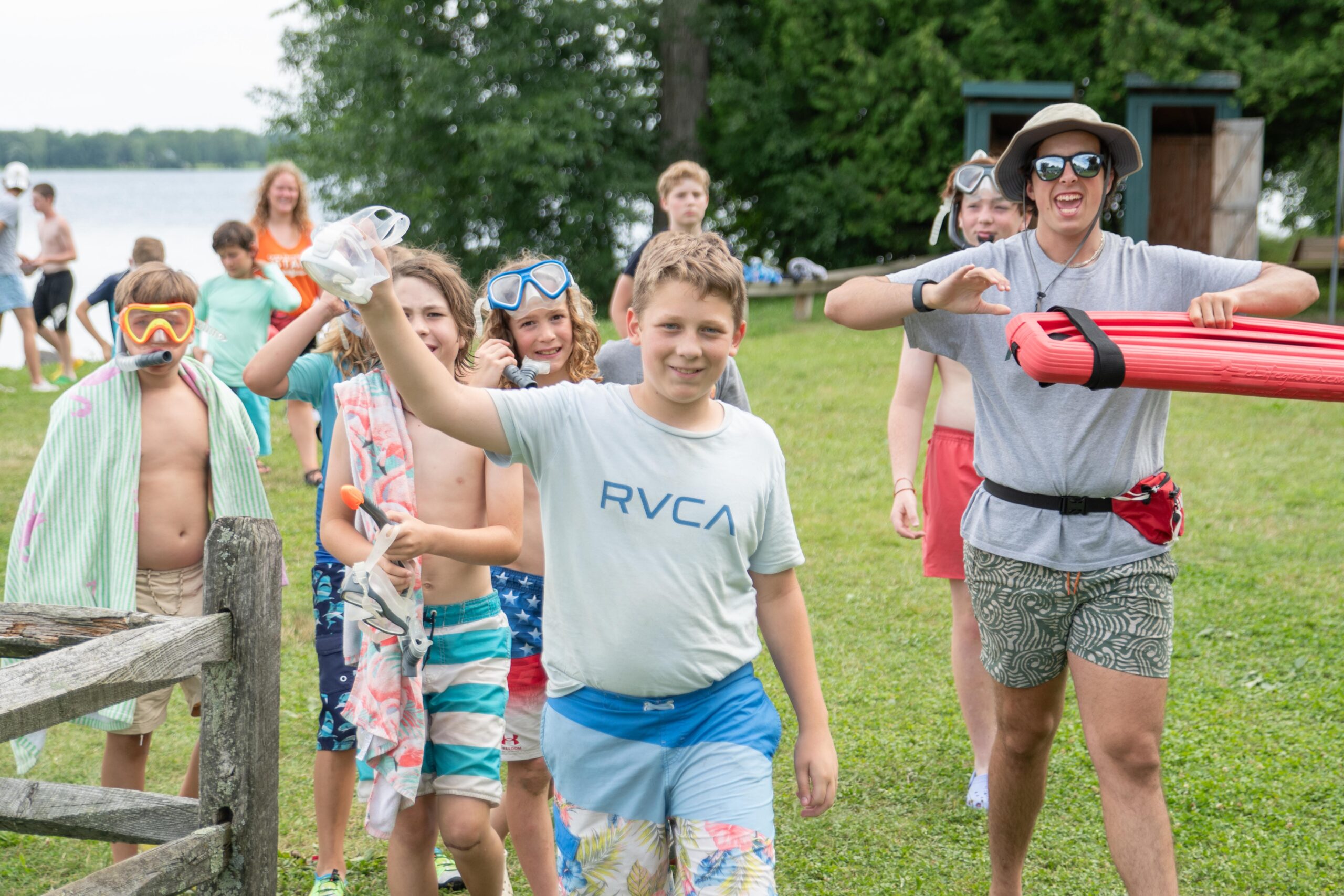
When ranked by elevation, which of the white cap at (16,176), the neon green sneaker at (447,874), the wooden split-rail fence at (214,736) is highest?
the white cap at (16,176)

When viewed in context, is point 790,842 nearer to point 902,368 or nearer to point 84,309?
point 902,368

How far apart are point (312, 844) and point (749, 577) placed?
2282 millimetres

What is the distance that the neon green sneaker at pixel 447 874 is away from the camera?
3.88 metres

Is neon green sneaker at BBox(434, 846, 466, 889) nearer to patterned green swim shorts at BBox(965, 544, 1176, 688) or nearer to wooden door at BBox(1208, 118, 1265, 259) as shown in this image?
patterned green swim shorts at BBox(965, 544, 1176, 688)

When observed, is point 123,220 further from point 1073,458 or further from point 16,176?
point 1073,458

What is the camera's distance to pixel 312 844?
4125mm

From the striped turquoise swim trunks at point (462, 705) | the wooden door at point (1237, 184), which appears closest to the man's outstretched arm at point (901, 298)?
the striped turquoise swim trunks at point (462, 705)

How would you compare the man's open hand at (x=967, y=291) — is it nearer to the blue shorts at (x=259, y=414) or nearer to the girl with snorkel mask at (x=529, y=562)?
the girl with snorkel mask at (x=529, y=562)

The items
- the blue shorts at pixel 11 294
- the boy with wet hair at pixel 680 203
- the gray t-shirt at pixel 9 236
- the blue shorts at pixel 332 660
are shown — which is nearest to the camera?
the blue shorts at pixel 332 660

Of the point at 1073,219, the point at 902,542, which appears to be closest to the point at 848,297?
the point at 1073,219

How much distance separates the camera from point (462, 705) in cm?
308

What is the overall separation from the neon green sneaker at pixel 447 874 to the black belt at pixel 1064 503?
2.07m

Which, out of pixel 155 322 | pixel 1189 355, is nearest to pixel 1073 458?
pixel 1189 355

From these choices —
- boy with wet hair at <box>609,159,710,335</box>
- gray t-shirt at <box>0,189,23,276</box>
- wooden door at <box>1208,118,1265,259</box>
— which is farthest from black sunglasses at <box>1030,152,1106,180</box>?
wooden door at <box>1208,118,1265,259</box>
